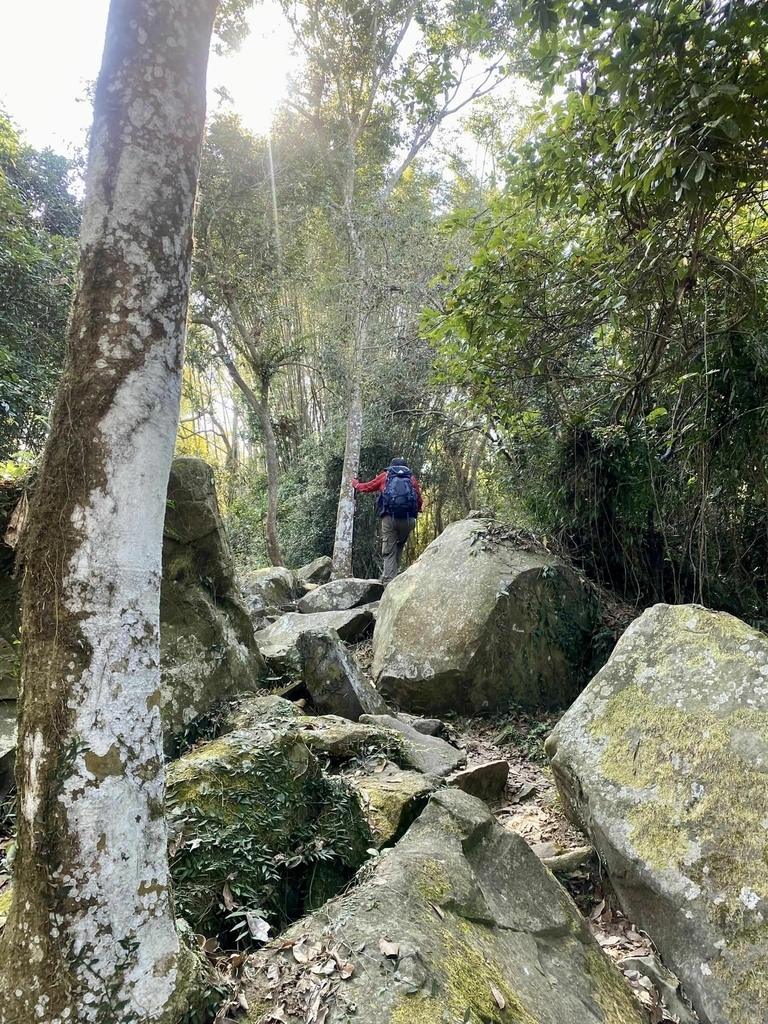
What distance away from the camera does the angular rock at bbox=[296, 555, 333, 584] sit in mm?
11758

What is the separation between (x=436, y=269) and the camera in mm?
13250

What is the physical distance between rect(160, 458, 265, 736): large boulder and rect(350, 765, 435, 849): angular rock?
1.49 meters

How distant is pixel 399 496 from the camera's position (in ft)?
32.3

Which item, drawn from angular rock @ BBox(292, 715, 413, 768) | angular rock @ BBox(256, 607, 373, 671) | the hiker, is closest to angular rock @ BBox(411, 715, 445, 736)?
angular rock @ BBox(256, 607, 373, 671)

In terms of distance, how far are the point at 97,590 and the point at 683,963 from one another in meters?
3.04

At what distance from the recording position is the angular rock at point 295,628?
5.24m

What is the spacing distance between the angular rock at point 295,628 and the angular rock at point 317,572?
3.55 metres

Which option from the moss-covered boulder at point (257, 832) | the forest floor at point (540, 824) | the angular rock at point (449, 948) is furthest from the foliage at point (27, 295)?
the angular rock at point (449, 948)

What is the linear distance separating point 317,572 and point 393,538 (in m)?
2.39

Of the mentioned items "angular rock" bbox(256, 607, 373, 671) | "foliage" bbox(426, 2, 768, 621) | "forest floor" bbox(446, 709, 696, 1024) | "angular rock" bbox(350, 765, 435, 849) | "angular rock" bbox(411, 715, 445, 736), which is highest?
"foliage" bbox(426, 2, 768, 621)

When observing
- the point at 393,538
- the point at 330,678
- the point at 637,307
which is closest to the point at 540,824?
the point at 330,678

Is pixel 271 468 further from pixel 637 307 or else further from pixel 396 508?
pixel 637 307

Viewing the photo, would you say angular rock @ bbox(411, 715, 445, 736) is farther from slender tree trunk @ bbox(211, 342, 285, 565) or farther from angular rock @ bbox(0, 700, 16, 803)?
slender tree trunk @ bbox(211, 342, 285, 565)

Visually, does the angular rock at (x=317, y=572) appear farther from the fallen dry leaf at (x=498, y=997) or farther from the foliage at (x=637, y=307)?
the fallen dry leaf at (x=498, y=997)
